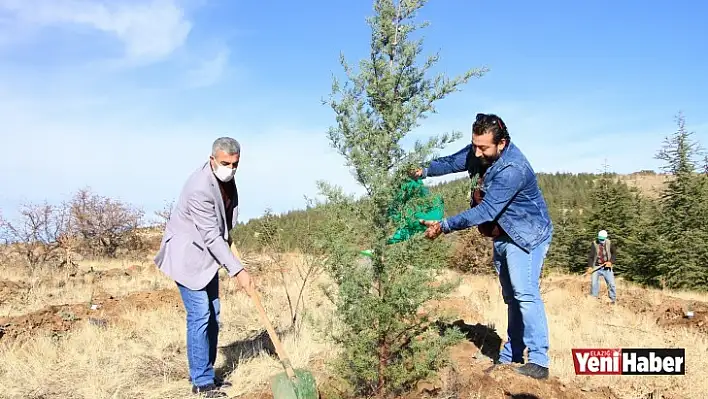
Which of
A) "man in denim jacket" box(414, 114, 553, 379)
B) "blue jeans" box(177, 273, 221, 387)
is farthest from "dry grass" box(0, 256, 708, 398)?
"man in denim jacket" box(414, 114, 553, 379)

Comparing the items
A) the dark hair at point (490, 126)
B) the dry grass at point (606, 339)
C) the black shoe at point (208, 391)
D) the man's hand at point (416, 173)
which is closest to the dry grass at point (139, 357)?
the black shoe at point (208, 391)

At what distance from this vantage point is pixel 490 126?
430 cm

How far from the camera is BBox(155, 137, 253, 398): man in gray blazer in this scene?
14.4ft

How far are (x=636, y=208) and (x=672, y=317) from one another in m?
15.3

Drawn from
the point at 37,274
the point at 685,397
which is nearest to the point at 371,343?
the point at 685,397

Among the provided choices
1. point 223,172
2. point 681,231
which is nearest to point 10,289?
point 223,172

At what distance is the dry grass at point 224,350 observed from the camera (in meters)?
4.84

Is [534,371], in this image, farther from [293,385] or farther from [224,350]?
[224,350]

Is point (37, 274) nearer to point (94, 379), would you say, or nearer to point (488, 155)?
point (94, 379)

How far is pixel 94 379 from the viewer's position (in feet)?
16.2

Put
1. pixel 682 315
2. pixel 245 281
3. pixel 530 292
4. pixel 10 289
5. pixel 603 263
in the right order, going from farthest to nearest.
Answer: pixel 603 263 → pixel 10 289 → pixel 682 315 → pixel 530 292 → pixel 245 281

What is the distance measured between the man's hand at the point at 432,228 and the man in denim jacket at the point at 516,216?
502 mm

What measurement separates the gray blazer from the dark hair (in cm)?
209

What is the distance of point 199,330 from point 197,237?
73cm
